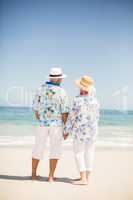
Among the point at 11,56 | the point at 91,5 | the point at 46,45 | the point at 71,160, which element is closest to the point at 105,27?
the point at 91,5

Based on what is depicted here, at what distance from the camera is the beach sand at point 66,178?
14.2 ft

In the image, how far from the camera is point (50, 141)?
169 inches

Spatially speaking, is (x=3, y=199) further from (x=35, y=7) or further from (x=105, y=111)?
(x=35, y=7)

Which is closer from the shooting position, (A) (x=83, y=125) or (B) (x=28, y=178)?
(A) (x=83, y=125)

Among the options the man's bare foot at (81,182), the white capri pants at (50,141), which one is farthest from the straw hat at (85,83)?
the man's bare foot at (81,182)

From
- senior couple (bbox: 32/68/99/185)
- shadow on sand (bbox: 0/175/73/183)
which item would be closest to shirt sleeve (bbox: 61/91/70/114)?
senior couple (bbox: 32/68/99/185)

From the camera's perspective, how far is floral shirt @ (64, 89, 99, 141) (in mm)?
4273

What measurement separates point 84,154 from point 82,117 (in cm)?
29

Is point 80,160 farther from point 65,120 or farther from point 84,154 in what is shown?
point 65,120

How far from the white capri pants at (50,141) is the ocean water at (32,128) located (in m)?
0.06

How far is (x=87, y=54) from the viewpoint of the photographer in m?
4.48

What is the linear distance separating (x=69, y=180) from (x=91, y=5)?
1373 mm

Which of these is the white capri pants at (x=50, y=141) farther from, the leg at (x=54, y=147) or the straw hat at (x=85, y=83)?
the straw hat at (x=85, y=83)

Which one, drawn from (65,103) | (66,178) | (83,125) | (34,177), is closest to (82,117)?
(83,125)
